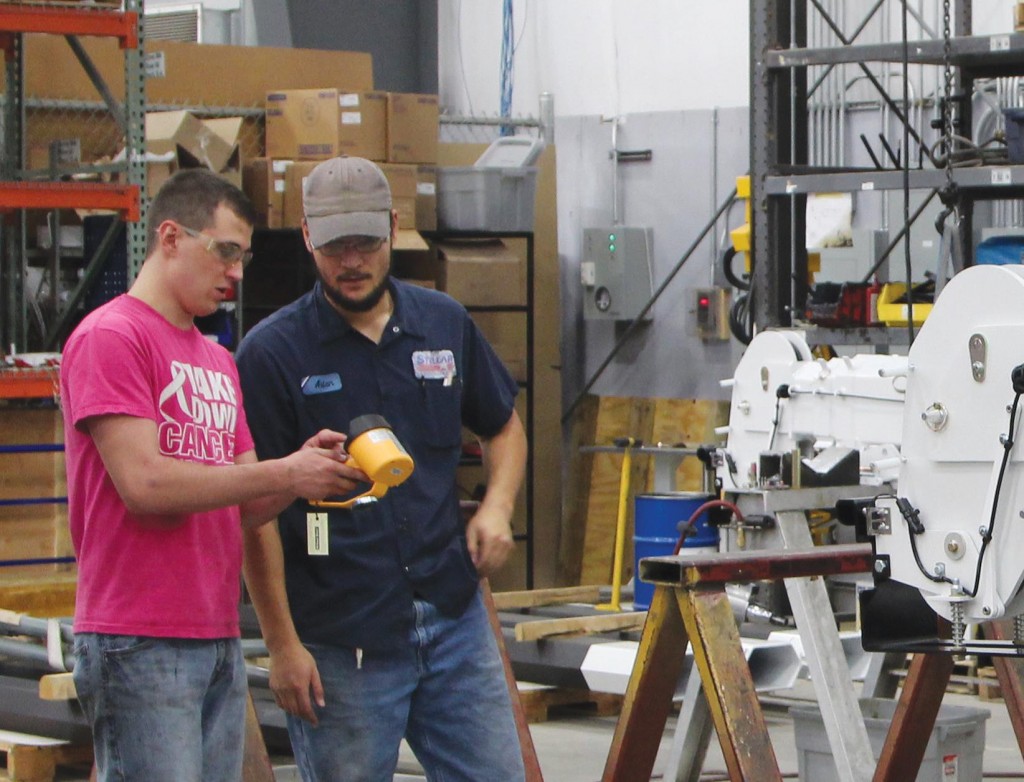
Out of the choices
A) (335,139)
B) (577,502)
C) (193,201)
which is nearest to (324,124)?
(335,139)

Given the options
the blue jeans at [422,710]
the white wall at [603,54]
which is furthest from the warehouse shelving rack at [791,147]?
the blue jeans at [422,710]

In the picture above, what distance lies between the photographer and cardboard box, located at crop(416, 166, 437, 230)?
32.2ft

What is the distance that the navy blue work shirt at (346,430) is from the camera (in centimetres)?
337

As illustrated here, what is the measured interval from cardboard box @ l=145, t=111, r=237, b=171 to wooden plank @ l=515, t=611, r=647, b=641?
3.06m

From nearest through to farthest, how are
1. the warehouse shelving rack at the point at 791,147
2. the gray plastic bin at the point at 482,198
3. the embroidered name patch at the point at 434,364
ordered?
the embroidered name patch at the point at 434,364 → the warehouse shelving rack at the point at 791,147 → the gray plastic bin at the point at 482,198

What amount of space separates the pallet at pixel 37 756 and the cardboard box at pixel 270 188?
12.1 feet

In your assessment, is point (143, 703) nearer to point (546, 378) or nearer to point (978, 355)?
point (978, 355)

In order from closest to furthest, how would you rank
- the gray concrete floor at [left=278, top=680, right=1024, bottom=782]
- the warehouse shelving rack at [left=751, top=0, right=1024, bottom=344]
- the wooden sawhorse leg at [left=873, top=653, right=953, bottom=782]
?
the wooden sawhorse leg at [left=873, top=653, right=953, bottom=782] < the gray concrete floor at [left=278, top=680, right=1024, bottom=782] < the warehouse shelving rack at [left=751, top=0, right=1024, bottom=344]

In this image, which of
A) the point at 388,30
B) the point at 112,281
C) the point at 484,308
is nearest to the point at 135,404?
the point at 112,281

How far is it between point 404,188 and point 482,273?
77cm

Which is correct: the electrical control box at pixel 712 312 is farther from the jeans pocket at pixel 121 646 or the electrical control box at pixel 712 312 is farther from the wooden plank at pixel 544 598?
the jeans pocket at pixel 121 646

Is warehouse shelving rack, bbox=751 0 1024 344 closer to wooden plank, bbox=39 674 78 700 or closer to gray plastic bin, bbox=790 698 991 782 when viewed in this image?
gray plastic bin, bbox=790 698 991 782

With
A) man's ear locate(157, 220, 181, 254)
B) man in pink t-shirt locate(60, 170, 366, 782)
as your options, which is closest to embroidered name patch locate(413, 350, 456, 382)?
man in pink t-shirt locate(60, 170, 366, 782)

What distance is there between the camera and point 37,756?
6.19 meters
